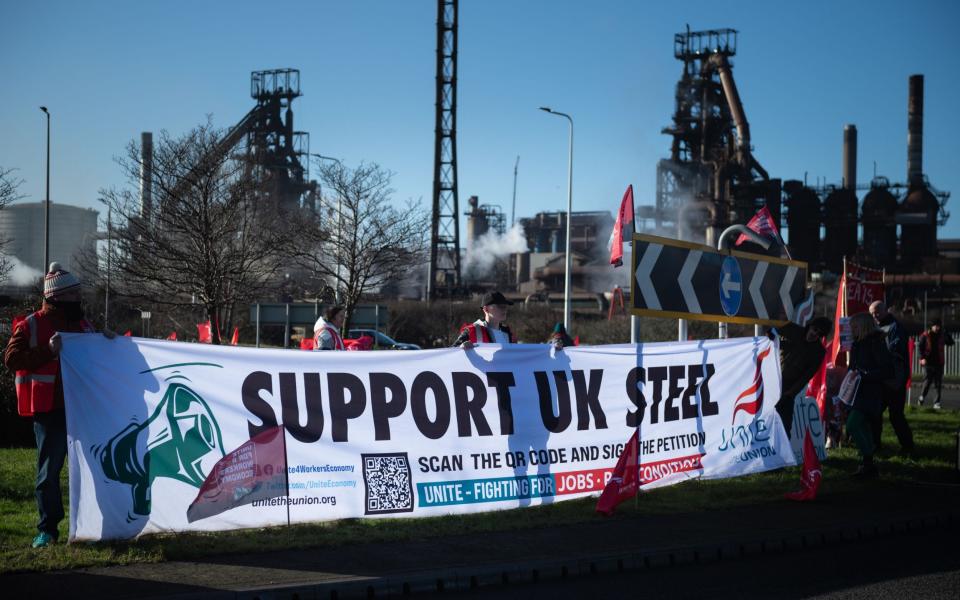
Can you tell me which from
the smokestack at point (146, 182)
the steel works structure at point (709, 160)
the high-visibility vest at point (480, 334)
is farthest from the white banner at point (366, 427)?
the steel works structure at point (709, 160)

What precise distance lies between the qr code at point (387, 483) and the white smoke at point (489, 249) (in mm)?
74891

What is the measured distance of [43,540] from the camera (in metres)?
6.37

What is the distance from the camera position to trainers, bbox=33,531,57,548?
632 centimetres

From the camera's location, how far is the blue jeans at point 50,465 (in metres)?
6.36

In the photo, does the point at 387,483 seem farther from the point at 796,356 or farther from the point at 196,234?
the point at 196,234

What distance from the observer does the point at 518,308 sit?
47312 millimetres

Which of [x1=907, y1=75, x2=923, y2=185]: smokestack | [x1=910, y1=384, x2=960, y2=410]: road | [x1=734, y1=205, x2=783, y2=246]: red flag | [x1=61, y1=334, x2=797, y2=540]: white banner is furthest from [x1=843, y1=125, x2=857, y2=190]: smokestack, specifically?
[x1=61, y1=334, x2=797, y2=540]: white banner

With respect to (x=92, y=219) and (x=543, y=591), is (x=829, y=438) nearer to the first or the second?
(x=543, y=591)

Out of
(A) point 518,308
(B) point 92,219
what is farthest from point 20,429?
(B) point 92,219

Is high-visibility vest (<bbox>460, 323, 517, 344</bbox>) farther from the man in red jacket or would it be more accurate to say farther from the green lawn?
the man in red jacket

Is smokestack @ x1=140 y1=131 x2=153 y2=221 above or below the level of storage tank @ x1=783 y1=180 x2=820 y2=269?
below

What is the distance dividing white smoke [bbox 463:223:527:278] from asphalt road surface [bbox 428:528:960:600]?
75.5 m

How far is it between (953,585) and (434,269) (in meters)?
51.4

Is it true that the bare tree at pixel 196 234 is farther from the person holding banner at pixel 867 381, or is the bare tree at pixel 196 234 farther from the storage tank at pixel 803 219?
the storage tank at pixel 803 219
